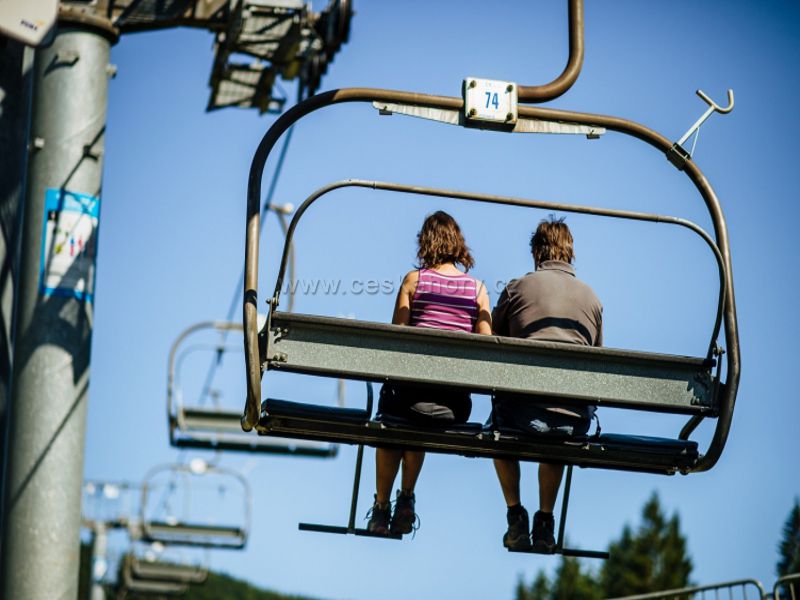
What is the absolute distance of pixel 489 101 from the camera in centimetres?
568

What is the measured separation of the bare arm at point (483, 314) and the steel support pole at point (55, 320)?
1776mm

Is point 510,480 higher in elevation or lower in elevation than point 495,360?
lower

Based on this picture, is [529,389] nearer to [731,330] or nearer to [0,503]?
[731,330]

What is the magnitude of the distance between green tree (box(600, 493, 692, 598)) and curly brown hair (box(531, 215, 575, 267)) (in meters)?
59.2

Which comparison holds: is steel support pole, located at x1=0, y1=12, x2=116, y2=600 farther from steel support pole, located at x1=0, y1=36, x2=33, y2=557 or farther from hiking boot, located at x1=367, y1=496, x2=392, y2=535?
hiking boot, located at x1=367, y1=496, x2=392, y2=535

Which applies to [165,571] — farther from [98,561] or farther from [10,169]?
[10,169]

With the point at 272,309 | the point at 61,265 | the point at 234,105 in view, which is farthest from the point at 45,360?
the point at 234,105

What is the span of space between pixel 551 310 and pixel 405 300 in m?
A: 0.60

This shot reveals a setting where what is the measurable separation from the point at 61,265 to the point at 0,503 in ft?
3.70

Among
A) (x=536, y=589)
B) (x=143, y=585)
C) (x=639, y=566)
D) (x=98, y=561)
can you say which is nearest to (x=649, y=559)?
(x=639, y=566)

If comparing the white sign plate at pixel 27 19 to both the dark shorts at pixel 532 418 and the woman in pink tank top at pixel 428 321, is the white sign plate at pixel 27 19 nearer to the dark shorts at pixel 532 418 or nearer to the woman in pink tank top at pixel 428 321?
the woman in pink tank top at pixel 428 321

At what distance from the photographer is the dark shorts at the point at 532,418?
5.88 meters

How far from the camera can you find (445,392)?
594cm

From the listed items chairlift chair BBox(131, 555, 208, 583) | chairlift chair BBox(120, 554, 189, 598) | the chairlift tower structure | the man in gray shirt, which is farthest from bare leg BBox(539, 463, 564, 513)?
chairlift chair BBox(120, 554, 189, 598)
